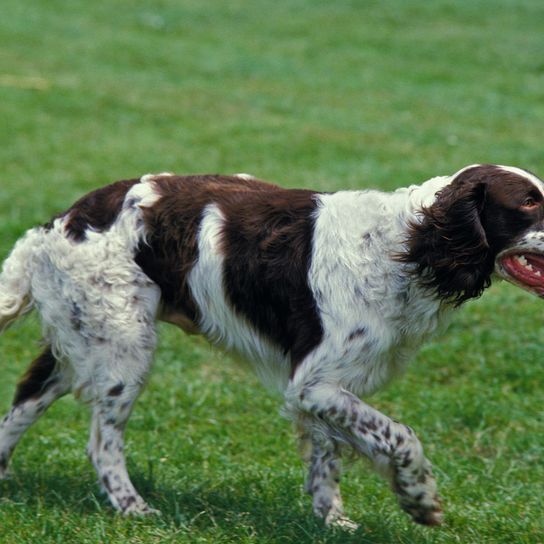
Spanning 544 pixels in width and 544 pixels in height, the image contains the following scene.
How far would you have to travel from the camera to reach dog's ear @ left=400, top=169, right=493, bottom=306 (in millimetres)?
4578

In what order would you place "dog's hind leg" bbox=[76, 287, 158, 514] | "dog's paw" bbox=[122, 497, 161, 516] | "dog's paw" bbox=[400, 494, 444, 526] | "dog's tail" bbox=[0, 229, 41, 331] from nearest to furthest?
1. "dog's paw" bbox=[400, 494, 444, 526]
2. "dog's paw" bbox=[122, 497, 161, 516]
3. "dog's hind leg" bbox=[76, 287, 158, 514]
4. "dog's tail" bbox=[0, 229, 41, 331]

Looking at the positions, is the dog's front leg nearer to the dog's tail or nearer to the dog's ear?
the dog's ear

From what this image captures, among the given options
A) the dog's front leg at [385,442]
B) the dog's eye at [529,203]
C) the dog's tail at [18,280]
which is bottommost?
the dog's front leg at [385,442]

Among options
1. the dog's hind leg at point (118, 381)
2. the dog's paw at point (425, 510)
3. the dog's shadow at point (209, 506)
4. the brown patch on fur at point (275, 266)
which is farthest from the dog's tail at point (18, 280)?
the dog's paw at point (425, 510)

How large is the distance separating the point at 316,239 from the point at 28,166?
7595 millimetres

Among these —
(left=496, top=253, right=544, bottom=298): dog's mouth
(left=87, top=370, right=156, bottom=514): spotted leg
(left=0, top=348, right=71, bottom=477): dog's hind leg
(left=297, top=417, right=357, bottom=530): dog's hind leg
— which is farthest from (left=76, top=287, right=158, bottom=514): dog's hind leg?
(left=496, top=253, right=544, bottom=298): dog's mouth

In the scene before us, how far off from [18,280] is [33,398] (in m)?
0.57

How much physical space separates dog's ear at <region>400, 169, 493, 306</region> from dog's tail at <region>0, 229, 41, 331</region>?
1.78m

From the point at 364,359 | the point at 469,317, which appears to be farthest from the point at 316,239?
the point at 469,317

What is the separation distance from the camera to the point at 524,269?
15.1 feet

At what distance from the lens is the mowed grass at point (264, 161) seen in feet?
17.0

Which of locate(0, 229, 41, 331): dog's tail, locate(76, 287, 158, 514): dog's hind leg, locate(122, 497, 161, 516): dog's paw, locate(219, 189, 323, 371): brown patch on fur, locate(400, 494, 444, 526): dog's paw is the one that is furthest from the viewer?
locate(0, 229, 41, 331): dog's tail

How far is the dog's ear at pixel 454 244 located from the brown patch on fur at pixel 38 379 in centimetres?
186

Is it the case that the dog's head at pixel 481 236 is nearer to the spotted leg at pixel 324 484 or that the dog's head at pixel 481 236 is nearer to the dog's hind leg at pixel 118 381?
the spotted leg at pixel 324 484
